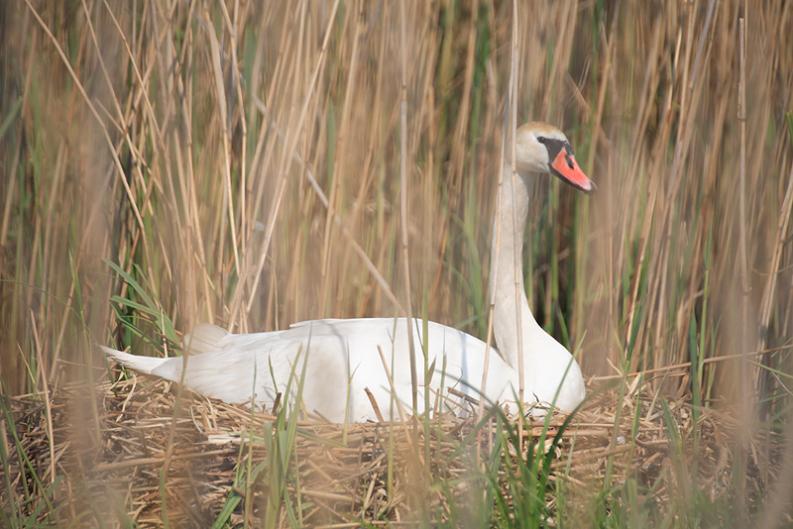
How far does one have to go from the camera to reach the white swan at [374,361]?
2.66 meters

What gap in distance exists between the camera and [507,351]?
3002mm

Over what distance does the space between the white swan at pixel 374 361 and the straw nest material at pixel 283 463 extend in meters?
0.16

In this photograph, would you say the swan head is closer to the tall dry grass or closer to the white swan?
the white swan

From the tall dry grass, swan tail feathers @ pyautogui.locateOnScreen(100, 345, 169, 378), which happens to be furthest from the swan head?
swan tail feathers @ pyautogui.locateOnScreen(100, 345, 169, 378)

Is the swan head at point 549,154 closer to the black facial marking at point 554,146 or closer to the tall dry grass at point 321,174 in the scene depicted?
the black facial marking at point 554,146

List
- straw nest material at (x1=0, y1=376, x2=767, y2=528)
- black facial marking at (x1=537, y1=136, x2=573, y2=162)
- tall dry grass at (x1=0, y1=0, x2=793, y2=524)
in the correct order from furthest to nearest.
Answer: black facial marking at (x1=537, y1=136, x2=573, y2=162) < tall dry grass at (x1=0, y1=0, x2=793, y2=524) < straw nest material at (x1=0, y1=376, x2=767, y2=528)

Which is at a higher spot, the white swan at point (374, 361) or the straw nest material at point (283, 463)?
the white swan at point (374, 361)

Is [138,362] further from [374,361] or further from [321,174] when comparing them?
[321,174]

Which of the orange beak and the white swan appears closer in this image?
the white swan

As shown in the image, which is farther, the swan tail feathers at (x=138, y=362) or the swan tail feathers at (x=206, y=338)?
the swan tail feathers at (x=206, y=338)

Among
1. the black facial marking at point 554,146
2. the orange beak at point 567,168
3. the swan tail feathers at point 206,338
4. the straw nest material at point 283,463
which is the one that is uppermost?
the black facial marking at point 554,146

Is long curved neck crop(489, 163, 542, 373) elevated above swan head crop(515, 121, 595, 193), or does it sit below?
below

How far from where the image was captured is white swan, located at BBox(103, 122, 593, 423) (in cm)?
266

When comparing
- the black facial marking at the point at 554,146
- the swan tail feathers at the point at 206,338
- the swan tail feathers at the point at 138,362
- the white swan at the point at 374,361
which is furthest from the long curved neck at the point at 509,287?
the swan tail feathers at the point at 138,362
